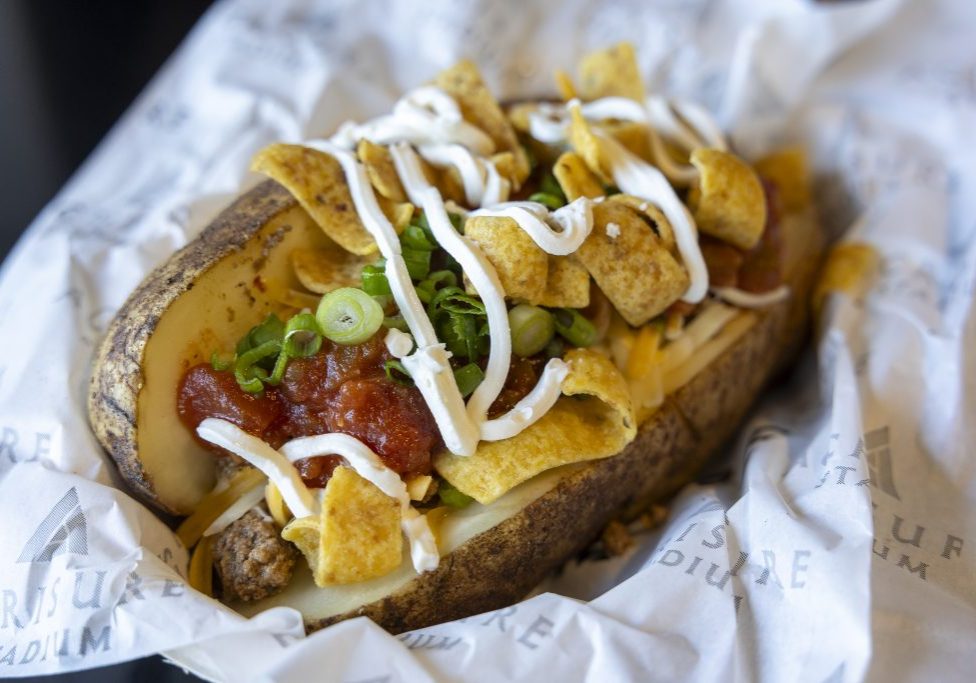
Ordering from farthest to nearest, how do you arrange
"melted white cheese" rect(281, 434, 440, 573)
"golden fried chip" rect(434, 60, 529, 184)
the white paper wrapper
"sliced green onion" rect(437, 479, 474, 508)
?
"golden fried chip" rect(434, 60, 529, 184), "sliced green onion" rect(437, 479, 474, 508), "melted white cheese" rect(281, 434, 440, 573), the white paper wrapper

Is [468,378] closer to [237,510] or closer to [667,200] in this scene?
[237,510]

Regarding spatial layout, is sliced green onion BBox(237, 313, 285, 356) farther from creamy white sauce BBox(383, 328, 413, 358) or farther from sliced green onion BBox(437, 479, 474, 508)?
sliced green onion BBox(437, 479, 474, 508)

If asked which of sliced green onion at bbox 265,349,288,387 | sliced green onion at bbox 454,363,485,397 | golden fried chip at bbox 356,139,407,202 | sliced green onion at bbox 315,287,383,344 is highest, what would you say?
golden fried chip at bbox 356,139,407,202

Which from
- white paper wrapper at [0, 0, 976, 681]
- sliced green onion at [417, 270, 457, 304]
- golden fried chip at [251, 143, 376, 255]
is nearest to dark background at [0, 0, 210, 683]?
white paper wrapper at [0, 0, 976, 681]

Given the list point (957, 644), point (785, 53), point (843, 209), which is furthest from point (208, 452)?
point (785, 53)

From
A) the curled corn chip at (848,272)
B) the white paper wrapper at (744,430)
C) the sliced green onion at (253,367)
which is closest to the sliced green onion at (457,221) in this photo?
the sliced green onion at (253,367)
